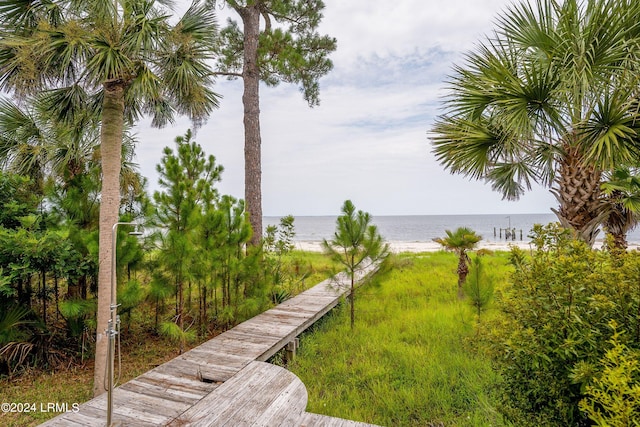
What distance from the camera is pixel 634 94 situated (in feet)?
11.7

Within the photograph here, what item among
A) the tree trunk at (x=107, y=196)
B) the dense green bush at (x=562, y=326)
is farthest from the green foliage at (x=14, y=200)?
the dense green bush at (x=562, y=326)

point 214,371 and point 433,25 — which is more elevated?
point 433,25

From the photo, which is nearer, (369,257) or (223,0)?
(369,257)

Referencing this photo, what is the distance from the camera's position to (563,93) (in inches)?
143

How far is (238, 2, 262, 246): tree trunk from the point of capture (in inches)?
263

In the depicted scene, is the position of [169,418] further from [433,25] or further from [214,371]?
[433,25]

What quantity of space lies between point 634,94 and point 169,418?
19.1 feet

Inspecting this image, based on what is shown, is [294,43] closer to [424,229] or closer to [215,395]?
[215,395]

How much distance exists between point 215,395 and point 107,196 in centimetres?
232

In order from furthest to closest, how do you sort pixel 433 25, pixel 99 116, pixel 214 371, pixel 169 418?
pixel 433 25
pixel 99 116
pixel 214 371
pixel 169 418

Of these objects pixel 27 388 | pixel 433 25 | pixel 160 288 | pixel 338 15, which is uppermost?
pixel 338 15

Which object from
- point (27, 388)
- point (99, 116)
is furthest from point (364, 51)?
point (27, 388)

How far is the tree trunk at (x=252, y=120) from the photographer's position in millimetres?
6691

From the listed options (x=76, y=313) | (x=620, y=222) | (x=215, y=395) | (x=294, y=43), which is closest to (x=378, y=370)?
(x=215, y=395)
